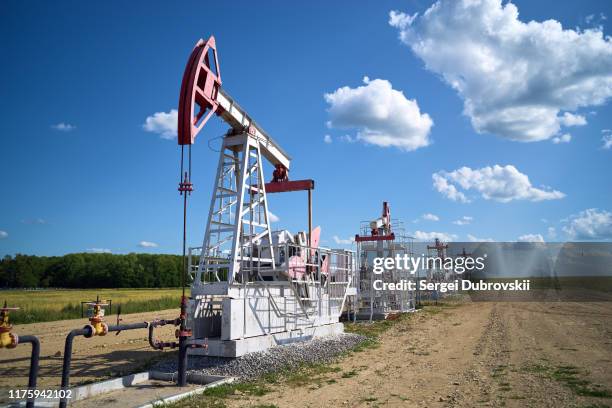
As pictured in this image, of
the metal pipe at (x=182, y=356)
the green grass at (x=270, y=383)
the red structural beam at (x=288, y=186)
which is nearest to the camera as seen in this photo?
the green grass at (x=270, y=383)

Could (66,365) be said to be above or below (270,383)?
above

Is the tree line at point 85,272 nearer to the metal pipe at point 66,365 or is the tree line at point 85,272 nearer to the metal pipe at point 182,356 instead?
the metal pipe at point 182,356

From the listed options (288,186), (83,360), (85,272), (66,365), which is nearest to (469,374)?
(66,365)

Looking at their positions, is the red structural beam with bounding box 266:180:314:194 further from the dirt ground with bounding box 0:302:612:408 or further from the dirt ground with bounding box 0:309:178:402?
the dirt ground with bounding box 0:309:178:402

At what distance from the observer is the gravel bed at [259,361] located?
8659mm

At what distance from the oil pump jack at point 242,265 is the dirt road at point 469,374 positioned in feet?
5.64

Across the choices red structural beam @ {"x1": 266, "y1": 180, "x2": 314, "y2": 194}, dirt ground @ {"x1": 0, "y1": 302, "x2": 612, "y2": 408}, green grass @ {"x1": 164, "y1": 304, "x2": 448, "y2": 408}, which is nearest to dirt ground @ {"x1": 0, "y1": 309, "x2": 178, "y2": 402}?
dirt ground @ {"x1": 0, "y1": 302, "x2": 612, "y2": 408}

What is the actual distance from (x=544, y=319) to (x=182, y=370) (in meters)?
18.1

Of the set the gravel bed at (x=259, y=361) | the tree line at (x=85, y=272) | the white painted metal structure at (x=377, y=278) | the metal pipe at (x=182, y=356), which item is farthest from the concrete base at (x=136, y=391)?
the tree line at (x=85, y=272)

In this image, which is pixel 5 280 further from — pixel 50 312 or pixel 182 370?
pixel 182 370

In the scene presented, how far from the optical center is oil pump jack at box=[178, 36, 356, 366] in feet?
31.1

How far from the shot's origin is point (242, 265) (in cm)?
1107

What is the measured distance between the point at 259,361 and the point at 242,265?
2.59 meters

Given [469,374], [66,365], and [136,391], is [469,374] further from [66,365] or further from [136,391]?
[66,365]
